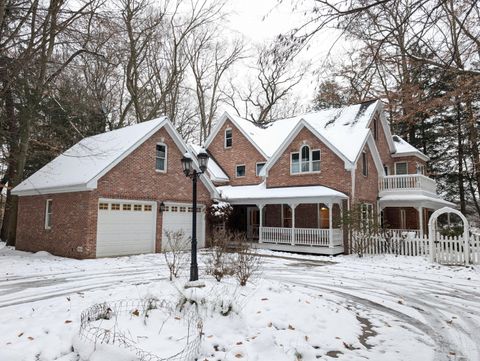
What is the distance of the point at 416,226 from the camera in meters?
22.7

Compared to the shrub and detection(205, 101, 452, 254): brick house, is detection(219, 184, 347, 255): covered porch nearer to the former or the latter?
detection(205, 101, 452, 254): brick house

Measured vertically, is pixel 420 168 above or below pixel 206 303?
above

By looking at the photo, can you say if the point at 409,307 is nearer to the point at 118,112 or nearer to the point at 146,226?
the point at 146,226

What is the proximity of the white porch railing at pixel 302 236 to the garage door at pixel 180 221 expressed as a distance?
3.42 meters

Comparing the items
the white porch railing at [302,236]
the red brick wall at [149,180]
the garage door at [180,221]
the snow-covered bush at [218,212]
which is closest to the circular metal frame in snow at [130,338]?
the red brick wall at [149,180]

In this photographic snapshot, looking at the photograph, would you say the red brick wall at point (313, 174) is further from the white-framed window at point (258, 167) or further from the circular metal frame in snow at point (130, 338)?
the circular metal frame in snow at point (130, 338)

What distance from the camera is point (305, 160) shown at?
63.9 ft

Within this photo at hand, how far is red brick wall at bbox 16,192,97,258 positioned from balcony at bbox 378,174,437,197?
1626 cm

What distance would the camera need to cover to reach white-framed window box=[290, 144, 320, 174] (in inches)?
749

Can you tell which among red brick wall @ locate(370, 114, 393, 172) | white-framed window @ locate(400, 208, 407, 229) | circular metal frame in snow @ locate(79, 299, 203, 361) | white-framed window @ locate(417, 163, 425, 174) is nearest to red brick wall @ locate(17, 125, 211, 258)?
circular metal frame in snow @ locate(79, 299, 203, 361)

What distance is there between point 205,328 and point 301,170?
15.2m

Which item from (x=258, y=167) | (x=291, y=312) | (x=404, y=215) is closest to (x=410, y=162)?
(x=404, y=215)

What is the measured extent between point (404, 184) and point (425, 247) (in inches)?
245

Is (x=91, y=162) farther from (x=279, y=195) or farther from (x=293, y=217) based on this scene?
(x=293, y=217)
